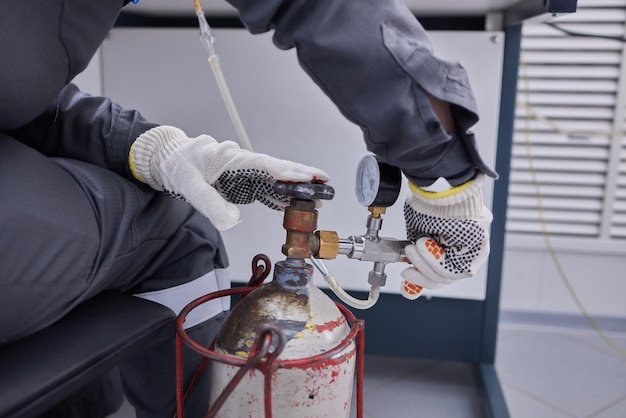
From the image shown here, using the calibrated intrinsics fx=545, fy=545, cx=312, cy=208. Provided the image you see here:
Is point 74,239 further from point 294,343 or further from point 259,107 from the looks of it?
point 259,107

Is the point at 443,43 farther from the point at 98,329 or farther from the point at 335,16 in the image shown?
the point at 98,329

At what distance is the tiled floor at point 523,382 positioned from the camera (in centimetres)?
124

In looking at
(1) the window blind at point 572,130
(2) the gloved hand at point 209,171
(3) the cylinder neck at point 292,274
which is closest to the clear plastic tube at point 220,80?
(2) the gloved hand at point 209,171

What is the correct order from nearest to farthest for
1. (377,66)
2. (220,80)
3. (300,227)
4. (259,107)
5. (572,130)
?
(377,66), (300,227), (220,80), (259,107), (572,130)

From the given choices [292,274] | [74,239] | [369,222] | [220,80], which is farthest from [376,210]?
[220,80]

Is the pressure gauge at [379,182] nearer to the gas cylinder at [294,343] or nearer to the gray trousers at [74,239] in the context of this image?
the gas cylinder at [294,343]

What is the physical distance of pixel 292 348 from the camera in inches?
23.1

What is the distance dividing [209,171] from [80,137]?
0.18 meters

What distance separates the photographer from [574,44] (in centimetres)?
165

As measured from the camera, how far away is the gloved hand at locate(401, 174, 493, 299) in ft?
2.09

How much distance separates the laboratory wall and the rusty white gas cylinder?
62 centimetres

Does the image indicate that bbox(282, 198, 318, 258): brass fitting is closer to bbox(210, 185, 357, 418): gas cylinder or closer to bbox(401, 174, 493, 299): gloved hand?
bbox(210, 185, 357, 418): gas cylinder

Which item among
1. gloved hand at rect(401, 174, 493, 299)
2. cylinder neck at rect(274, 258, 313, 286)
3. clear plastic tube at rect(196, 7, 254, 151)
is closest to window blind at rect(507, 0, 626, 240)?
clear plastic tube at rect(196, 7, 254, 151)

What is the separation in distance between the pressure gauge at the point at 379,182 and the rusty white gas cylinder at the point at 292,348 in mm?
117
